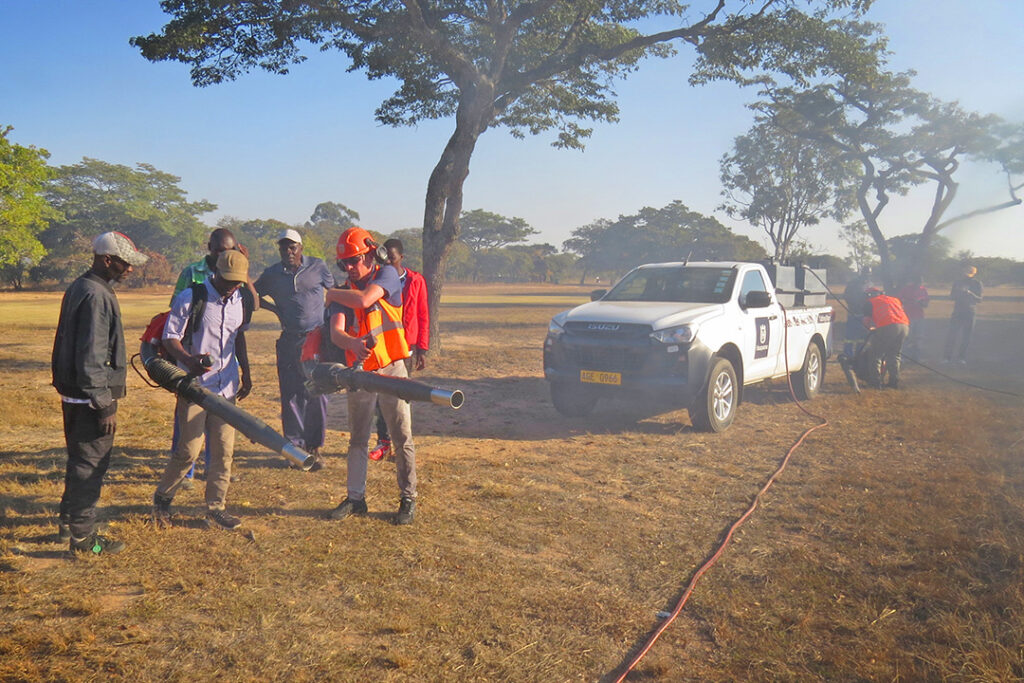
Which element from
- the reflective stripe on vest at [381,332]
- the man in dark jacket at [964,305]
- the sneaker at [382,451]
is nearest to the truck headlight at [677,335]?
the sneaker at [382,451]

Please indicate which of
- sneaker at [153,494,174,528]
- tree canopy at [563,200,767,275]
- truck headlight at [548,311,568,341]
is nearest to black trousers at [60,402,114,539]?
sneaker at [153,494,174,528]

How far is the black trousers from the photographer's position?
4078 millimetres

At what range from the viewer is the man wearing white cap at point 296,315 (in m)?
6.03

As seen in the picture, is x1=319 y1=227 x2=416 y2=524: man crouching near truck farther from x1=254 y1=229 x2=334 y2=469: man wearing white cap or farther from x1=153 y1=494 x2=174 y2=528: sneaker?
x1=254 y1=229 x2=334 y2=469: man wearing white cap

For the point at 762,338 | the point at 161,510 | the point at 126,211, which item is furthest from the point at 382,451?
the point at 126,211

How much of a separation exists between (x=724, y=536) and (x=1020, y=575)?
167cm

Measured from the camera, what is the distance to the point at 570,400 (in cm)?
865

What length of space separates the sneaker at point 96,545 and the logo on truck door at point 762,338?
23.5 feet

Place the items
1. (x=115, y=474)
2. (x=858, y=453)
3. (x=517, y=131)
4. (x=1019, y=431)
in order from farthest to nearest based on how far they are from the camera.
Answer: (x=517, y=131) < (x=1019, y=431) < (x=858, y=453) < (x=115, y=474)

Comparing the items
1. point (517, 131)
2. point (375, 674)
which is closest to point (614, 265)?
point (517, 131)

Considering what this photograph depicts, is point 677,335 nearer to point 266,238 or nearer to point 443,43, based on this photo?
point 443,43

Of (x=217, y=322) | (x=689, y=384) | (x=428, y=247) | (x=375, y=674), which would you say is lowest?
(x=375, y=674)

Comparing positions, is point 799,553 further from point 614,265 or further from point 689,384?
point 614,265

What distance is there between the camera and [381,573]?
4055 millimetres
